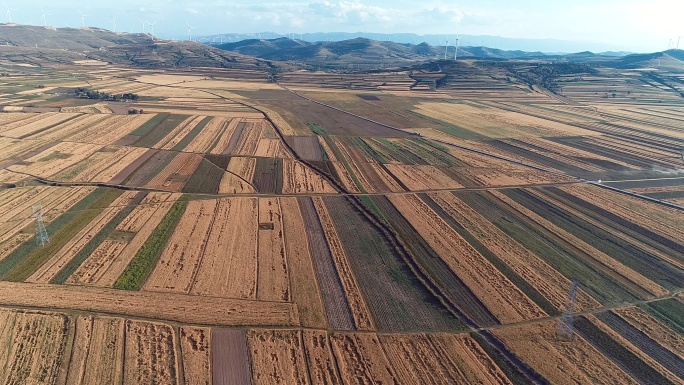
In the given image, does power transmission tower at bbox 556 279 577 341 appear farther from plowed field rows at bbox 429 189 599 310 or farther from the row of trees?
the row of trees

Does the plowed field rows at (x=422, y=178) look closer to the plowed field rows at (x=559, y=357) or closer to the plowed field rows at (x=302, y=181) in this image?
the plowed field rows at (x=302, y=181)

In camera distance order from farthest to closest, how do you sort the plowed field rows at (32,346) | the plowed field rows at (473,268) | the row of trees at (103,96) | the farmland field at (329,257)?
the row of trees at (103,96) < the plowed field rows at (473,268) < the farmland field at (329,257) < the plowed field rows at (32,346)

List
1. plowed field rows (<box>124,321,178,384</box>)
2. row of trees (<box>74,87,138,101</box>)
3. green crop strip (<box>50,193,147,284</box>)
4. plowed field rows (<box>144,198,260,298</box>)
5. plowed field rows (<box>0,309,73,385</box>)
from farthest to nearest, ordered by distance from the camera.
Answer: row of trees (<box>74,87,138,101</box>), green crop strip (<box>50,193,147,284</box>), plowed field rows (<box>144,198,260,298</box>), plowed field rows (<box>124,321,178,384</box>), plowed field rows (<box>0,309,73,385</box>)

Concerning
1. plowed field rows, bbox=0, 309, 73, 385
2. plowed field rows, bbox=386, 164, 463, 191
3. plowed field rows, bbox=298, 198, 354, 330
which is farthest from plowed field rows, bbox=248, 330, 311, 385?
plowed field rows, bbox=386, 164, 463, 191

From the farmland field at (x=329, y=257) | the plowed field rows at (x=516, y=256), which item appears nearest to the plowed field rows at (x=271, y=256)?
the farmland field at (x=329, y=257)

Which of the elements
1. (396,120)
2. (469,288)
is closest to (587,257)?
(469,288)
